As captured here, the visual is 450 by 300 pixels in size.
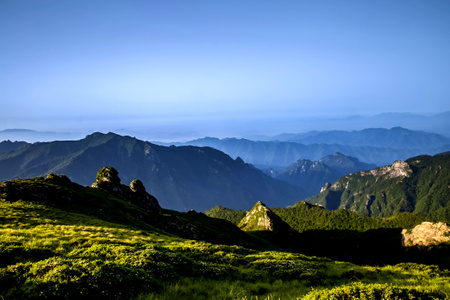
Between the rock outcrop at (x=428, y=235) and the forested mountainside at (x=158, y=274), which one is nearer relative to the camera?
the forested mountainside at (x=158, y=274)

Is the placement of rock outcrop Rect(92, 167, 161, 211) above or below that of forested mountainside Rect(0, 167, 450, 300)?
below

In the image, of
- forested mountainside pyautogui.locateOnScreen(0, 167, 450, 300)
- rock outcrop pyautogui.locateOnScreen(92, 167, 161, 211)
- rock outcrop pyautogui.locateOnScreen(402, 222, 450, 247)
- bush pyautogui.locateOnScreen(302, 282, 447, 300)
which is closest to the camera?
bush pyautogui.locateOnScreen(302, 282, 447, 300)

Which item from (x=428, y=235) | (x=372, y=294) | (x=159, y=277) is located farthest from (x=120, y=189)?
(x=428, y=235)

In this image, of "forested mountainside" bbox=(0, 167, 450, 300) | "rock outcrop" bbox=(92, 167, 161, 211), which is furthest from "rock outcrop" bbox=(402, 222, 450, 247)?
"forested mountainside" bbox=(0, 167, 450, 300)

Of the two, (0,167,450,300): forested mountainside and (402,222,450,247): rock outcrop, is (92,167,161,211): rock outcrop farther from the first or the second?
(402,222,450,247): rock outcrop

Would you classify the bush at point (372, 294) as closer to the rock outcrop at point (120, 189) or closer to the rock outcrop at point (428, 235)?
the rock outcrop at point (120, 189)

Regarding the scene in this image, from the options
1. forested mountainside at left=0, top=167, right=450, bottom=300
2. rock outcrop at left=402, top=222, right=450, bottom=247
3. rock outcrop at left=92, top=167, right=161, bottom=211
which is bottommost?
rock outcrop at left=402, top=222, right=450, bottom=247

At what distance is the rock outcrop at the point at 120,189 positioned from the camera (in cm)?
9931

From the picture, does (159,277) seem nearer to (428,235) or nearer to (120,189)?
(120,189)

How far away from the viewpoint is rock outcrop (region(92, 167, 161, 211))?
99312mm

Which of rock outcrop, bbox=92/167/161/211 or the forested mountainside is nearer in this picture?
the forested mountainside

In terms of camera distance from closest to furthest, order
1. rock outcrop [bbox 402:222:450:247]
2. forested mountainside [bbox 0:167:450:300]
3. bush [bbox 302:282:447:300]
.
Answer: bush [bbox 302:282:447:300] → forested mountainside [bbox 0:167:450:300] → rock outcrop [bbox 402:222:450:247]

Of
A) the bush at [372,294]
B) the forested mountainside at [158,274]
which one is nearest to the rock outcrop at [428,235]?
the forested mountainside at [158,274]

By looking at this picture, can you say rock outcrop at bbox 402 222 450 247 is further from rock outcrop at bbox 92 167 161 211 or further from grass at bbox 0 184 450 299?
grass at bbox 0 184 450 299
